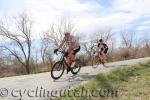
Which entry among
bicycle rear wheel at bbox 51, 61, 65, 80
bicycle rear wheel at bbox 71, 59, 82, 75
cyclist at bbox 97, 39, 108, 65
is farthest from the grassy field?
cyclist at bbox 97, 39, 108, 65

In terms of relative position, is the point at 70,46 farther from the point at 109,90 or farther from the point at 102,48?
the point at 102,48

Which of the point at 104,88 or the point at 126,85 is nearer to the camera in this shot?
the point at 104,88

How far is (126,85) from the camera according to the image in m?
12.0

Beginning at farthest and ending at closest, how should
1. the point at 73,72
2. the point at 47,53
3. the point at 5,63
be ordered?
the point at 47,53 → the point at 5,63 → the point at 73,72

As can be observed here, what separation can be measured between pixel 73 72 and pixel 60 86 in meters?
3.55

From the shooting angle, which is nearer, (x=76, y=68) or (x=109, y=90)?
(x=109, y=90)

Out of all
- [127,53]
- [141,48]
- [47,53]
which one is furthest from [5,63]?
[141,48]

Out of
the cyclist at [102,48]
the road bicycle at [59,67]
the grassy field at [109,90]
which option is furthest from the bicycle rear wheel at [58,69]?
the cyclist at [102,48]

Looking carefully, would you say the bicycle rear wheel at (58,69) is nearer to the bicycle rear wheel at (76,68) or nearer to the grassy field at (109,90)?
the bicycle rear wheel at (76,68)

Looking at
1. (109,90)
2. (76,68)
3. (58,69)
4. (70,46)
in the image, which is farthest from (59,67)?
(109,90)

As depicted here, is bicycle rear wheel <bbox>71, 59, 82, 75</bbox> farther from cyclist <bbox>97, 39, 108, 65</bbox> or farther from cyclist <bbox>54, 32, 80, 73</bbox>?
cyclist <bbox>97, 39, 108, 65</bbox>

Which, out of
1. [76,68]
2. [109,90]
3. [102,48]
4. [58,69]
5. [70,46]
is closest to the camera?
[109,90]

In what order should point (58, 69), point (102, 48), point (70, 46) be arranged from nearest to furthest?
1. point (58, 69)
2. point (70, 46)
3. point (102, 48)

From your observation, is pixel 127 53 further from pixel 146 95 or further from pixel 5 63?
pixel 146 95
